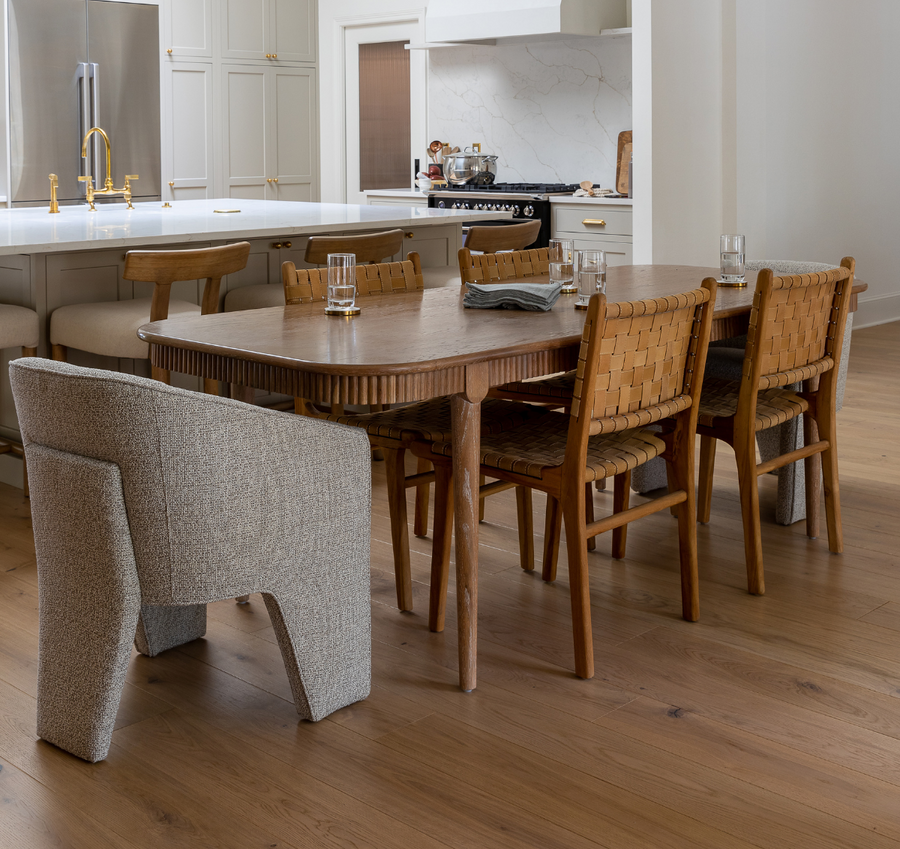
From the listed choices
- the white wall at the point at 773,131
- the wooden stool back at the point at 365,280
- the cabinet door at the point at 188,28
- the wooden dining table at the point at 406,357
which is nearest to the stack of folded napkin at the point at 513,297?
the wooden dining table at the point at 406,357

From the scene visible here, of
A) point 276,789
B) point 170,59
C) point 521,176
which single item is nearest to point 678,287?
point 276,789

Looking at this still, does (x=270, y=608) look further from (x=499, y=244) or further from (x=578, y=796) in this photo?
(x=499, y=244)

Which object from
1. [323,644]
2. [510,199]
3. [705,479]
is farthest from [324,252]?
[510,199]

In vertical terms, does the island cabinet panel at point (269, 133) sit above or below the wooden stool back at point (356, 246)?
above

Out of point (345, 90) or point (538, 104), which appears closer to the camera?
point (538, 104)

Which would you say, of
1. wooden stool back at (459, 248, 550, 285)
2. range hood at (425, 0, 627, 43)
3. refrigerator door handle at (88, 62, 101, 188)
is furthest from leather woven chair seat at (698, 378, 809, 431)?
refrigerator door handle at (88, 62, 101, 188)

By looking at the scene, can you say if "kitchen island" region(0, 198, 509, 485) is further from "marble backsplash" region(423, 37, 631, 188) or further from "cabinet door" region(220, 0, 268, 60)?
"cabinet door" region(220, 0, 268, 60)

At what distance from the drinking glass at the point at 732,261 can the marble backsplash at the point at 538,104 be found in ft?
13.7

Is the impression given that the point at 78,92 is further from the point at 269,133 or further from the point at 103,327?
the point at 103,327

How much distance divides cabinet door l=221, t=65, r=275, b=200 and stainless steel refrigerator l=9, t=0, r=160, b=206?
573mm

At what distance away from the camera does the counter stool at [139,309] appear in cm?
345

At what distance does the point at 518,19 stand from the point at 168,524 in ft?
18.3

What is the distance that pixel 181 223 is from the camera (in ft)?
14.0

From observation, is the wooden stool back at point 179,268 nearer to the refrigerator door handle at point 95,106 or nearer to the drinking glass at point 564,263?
the drinking glass at point 564,263
